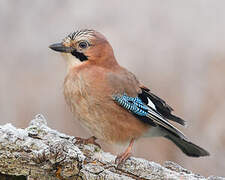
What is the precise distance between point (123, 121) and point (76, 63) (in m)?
0.71

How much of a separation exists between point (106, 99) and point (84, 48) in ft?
1.84

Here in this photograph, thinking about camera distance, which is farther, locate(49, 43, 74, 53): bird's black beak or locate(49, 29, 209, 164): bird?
locate(49, 43, 74, 53): bird's black beak

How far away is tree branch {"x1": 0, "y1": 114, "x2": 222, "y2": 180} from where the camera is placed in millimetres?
5105

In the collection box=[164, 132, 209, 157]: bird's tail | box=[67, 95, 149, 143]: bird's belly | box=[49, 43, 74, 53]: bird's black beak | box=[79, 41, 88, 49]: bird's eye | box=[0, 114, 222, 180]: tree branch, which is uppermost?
box=[79, 41, 88, 49]: bird's eye

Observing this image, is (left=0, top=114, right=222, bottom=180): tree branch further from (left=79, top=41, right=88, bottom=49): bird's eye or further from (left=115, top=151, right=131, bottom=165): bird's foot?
(left=79, top=41, right=88, bottom=49): bird's eye

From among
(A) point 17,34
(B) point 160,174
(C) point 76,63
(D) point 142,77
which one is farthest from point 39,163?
(A) point 17,34

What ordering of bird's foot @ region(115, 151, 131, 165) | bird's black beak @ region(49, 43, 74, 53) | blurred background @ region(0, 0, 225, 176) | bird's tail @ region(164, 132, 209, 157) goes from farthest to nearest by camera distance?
blurred background @ region(0, 0, 225, 176), bird's tail @ region(164, 132, 209, 157), bird's black beak @ region(49, 43, 74, 53), bird's foot @ region(115, 151, 131, 165)

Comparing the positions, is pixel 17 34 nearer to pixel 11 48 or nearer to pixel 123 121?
pixel 11 48

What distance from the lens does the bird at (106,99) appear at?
6.08 meters

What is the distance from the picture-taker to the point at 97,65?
6398mm

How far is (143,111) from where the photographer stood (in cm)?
635

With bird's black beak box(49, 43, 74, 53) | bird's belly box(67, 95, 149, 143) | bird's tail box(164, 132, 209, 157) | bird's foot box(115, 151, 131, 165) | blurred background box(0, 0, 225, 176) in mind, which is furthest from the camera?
blurred background box(0, 0, 225, 176)

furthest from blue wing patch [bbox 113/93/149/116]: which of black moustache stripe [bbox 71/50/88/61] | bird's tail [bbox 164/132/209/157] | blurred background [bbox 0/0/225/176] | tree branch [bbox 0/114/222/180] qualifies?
blurred background [bbox 0/0/225/176]

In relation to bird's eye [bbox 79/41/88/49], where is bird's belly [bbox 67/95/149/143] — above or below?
below
